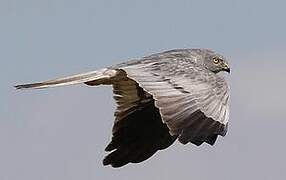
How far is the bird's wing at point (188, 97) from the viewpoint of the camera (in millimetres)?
13930

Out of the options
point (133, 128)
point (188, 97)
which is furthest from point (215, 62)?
point (188, 97)

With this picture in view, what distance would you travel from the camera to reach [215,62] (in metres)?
18.1

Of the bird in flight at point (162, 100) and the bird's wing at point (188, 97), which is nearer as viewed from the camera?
the bird's wing at point (188, 97)

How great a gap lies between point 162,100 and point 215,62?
156 inches

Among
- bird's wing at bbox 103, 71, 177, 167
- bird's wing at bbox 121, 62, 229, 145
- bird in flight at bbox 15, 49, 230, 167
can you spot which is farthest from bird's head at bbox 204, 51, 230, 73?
bird's wing at bbox 121, 62, 229, 145

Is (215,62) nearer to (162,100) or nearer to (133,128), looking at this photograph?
(133,128)

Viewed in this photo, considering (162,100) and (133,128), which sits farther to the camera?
(133,128)

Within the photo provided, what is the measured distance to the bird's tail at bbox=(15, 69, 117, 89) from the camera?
15992 millimetres

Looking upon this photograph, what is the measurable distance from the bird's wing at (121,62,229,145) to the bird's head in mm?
1814

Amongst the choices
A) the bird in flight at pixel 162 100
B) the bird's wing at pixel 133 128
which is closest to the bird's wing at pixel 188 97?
the bird in flight at pixel 162 100

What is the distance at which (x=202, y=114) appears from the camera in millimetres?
14242

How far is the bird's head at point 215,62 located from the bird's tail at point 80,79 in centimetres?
197

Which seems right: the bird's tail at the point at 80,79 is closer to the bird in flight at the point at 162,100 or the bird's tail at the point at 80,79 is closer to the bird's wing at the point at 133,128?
the bird in flight at the point at 162,100

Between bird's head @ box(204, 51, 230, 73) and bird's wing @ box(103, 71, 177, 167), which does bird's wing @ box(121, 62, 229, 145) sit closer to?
bird's wing @ box(103, 71, 177, 167)
